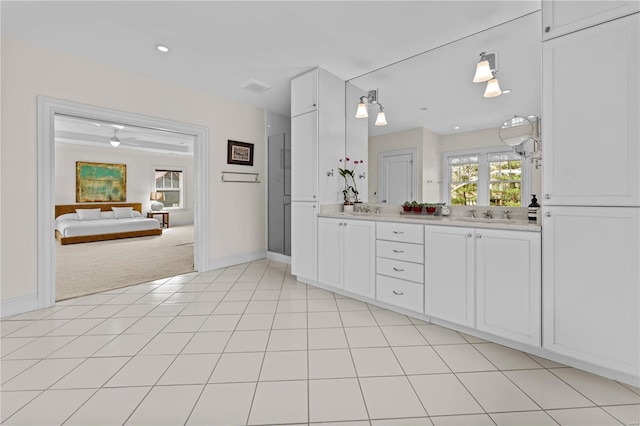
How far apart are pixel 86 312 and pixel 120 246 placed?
3.80m

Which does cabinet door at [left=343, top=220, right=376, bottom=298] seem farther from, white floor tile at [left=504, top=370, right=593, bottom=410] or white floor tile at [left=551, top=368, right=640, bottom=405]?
white floor tile at [left=551, top=368, right=640, bottom=405]

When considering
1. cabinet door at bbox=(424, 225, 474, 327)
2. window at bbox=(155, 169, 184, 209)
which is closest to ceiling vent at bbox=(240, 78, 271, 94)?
cabinet door at bbox=(424, 225, 474, 327)

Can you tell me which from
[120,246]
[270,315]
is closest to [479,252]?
[270,315]

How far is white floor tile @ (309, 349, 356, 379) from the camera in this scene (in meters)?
1.68

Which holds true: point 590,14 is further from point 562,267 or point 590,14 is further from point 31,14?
point 31,14

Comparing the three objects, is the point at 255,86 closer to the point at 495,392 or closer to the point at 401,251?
the point at 401,251

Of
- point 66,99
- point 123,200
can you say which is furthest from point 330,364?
point 123,200

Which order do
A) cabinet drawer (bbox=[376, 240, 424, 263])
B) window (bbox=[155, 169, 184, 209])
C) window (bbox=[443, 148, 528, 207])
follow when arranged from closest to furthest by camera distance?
window (bbox=[443, 148, 528, 207]) → cabinet drawer (bbox=[376, 240, 424, 263]) → window (bbox=[155, 169, 184, 209])

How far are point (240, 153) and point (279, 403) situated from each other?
3.64 meters

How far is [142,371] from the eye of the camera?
66.8 inches

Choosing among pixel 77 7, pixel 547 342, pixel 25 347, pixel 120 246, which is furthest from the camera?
pixel 120 246

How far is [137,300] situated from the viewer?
9.47 ft

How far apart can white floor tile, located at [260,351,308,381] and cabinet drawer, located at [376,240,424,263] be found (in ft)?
3.75

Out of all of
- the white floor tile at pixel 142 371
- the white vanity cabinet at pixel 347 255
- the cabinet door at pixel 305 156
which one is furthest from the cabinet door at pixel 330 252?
the white floor tile at pixel 142 371
